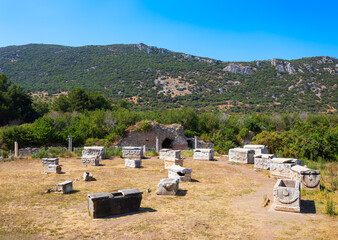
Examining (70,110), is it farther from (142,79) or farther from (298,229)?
(298,229)

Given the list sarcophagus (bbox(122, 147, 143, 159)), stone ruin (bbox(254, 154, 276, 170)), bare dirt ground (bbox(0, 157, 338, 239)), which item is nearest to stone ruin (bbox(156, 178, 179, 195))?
bare dirt ground (bbox(0, 157, 338, 239))

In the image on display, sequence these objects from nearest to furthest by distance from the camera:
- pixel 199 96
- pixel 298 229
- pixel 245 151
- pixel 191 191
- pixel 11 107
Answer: pixel 298 229, pixel 191 191, pixel 245 151, pixel 11 107, pixel 199 96

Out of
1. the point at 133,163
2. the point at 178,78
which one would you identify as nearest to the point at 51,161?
the point at 133,163

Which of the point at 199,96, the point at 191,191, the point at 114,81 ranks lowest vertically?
the point at 191,191

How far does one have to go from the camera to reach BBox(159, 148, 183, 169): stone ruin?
15.3 meters

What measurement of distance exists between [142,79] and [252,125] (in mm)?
38103

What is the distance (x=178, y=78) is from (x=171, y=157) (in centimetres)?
5441

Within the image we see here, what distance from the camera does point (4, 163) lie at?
17.5 meters

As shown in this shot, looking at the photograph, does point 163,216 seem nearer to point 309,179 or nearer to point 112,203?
point 112,203

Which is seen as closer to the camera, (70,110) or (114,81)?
(70,110)

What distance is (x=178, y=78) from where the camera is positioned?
71.1 meters

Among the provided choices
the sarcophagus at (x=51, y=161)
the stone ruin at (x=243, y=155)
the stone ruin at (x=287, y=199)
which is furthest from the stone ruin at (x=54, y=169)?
the stone ruin at (x=243, y=155)

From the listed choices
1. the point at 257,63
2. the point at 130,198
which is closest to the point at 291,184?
the point at 130,198

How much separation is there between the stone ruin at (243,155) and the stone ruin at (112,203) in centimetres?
1225
